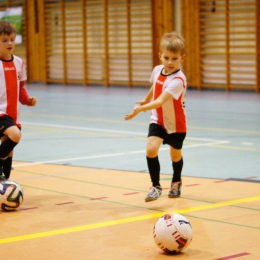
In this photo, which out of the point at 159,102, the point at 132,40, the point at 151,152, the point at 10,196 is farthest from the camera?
the point at 132,40

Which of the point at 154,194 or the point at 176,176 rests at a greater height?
the point at 176,176

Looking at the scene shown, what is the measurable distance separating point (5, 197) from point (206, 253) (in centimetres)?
190

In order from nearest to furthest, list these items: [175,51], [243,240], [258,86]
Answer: [243,240]
[175,51]
[258,86]

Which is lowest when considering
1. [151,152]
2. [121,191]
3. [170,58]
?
[121,191]

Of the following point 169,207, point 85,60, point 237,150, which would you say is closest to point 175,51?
point 169,207

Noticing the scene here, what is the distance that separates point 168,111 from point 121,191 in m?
0.88

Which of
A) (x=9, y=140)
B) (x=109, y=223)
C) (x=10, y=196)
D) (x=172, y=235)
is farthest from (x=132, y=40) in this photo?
(x=172, y=235)

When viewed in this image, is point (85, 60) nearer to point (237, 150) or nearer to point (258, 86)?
point (258, 86)

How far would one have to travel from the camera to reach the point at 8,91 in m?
5.50

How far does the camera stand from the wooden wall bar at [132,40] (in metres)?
17.2

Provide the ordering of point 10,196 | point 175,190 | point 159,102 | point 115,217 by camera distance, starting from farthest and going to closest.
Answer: point 175,190
point 159,102
point 10,196
point 115,217

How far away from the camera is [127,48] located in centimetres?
1983

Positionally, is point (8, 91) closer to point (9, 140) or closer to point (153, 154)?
point (9, 140)

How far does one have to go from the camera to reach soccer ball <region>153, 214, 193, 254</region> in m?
3.77
